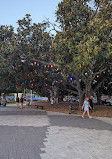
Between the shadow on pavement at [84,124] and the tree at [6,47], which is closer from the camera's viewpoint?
the shadow on pavement at [84,124]

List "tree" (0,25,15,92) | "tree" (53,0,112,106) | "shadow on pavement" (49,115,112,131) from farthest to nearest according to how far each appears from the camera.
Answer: "tree" (0,25,15,92)
"tree" (53,0,112,106)
"shadow on pavement" (49,115,112,131)

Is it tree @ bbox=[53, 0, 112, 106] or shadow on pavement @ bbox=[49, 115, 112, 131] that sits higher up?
tree @ bbox=[53, 0, 112, 106]

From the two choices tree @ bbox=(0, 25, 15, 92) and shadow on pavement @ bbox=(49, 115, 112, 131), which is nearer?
shadow on pavement @ bbox=(49, 115, 112, 131)

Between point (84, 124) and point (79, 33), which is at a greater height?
point (79, 33)

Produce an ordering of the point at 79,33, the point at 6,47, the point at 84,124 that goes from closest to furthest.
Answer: the point at 84,124 → the point at 79,33 → the point at 6,47

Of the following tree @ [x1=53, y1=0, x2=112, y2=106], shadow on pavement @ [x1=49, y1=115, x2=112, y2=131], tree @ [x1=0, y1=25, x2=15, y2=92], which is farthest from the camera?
tree @ [x1=0, y1=25, x2=15, y2=92]

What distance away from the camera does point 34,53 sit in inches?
885

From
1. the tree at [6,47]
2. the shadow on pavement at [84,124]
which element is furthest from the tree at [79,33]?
the tree at [6,47]

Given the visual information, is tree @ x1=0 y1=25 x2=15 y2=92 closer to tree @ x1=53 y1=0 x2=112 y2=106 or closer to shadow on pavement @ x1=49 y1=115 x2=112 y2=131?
tree @ x1=53 y1=0 x2=112 y2=106

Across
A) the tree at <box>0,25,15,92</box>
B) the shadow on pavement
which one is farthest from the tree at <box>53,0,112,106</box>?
the tree at <box>0,25,15,92</box>

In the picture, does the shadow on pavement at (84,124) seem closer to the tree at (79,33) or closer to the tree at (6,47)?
the tree at (79,33)

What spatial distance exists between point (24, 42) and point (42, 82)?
545 cm

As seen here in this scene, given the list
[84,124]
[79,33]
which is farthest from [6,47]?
[84,124]

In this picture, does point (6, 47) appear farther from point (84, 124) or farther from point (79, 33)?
point (84, 124)
